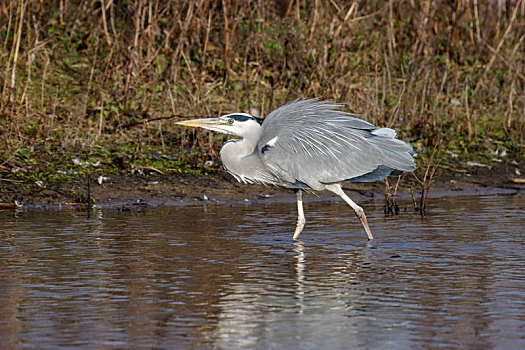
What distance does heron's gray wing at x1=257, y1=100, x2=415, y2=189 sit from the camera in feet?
25.8

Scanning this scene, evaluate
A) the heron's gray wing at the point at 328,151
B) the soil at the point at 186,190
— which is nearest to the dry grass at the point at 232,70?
the soil at the point at 186,190

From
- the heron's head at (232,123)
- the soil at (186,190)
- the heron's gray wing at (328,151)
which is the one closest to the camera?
the heron's gray wing at (328,151)

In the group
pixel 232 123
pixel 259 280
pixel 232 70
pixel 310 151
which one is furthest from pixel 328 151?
pixel 232 70

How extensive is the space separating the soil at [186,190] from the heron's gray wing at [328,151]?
1.03 m

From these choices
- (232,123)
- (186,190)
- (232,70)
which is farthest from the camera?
(232,70)

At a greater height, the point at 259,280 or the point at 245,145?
the point at 245,145

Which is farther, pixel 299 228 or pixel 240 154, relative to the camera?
pixel 240 154

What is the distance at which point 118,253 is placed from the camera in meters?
6.95

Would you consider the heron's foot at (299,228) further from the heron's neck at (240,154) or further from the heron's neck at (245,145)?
the heron's neck at (245,145)

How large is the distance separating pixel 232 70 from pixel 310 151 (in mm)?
5520

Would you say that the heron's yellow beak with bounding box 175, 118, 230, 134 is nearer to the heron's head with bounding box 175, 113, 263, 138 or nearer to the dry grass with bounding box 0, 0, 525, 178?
the heron's head with bounding box 175, 113, 263, 138

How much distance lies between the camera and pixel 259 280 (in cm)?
600

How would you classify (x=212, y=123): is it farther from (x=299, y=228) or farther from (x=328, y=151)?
(x=299, y=228)

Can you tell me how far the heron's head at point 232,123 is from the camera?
8.04 metres
